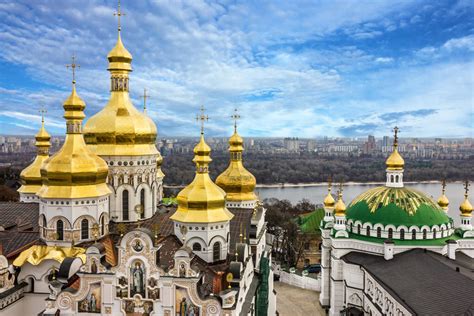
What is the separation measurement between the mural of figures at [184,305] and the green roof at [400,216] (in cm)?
889

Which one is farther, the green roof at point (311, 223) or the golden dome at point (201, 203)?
the green roof at point (311, 223)

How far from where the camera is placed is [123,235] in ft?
34.6

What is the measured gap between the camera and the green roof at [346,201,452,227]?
636 inches

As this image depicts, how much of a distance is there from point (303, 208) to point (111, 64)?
24.6m

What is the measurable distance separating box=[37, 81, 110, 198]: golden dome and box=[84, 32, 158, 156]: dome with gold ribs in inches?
52.6

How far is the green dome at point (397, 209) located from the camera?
1620 cm

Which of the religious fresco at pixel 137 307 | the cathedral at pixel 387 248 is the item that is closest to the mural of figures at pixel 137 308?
the religious fresco at pixel 137 307

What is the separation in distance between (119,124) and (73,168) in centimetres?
248

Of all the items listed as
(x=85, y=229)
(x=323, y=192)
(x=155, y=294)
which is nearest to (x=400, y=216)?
(x=155, y=294)

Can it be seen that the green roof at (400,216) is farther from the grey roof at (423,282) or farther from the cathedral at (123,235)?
the cathedral at (123,235)

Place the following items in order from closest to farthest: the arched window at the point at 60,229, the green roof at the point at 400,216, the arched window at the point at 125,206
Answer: the arched window at the point at 60,229 → the arched window at the point at 125,206 → the green roof at the point at 400,216

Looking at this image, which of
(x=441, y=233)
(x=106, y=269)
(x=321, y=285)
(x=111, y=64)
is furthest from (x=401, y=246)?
(x=111, y=64)

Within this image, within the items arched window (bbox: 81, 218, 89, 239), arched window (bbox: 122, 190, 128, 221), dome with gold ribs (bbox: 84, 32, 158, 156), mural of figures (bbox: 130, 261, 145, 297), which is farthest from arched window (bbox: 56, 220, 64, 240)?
mural of figures (bbox: 130, 261, 145, 297)

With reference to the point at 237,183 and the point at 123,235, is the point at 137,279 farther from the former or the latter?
the point at 237,183
